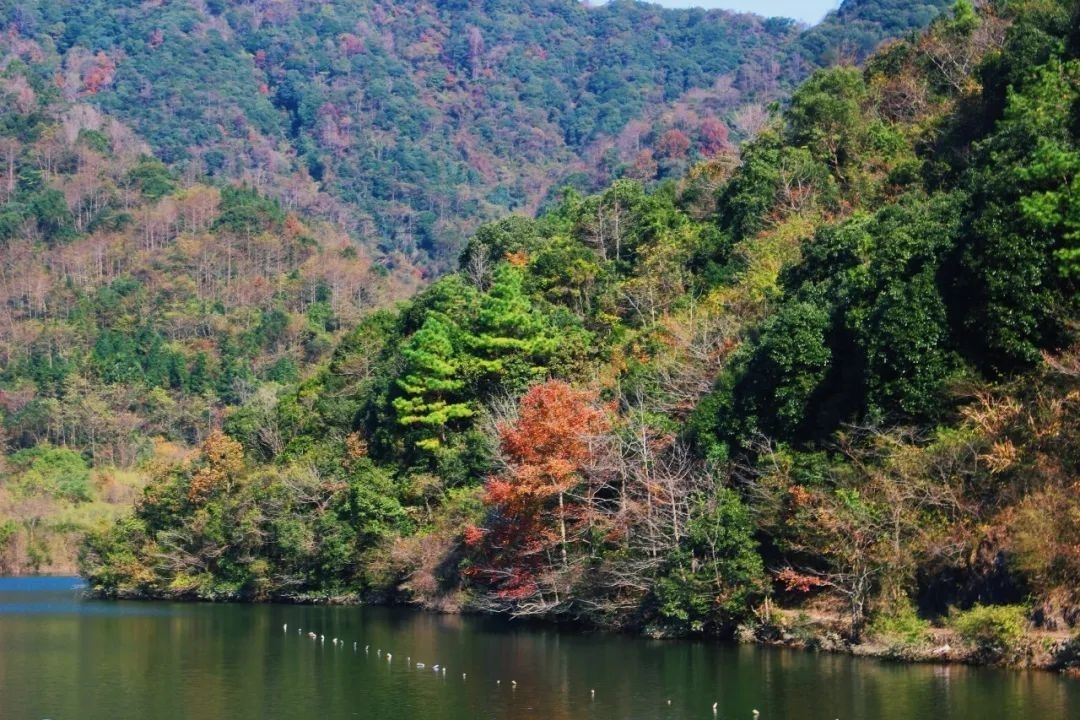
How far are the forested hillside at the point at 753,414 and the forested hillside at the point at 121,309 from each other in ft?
84.7

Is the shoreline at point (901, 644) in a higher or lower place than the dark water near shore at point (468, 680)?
higher

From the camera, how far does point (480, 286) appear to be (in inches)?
3098

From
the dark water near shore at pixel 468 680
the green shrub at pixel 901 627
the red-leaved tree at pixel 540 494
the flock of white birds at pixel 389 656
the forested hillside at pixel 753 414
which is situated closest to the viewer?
the dark water near shore at pixel 468 680

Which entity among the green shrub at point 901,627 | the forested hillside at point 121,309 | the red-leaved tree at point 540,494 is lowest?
the green shrub at point 901,627

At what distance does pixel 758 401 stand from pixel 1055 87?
1556 centimetres

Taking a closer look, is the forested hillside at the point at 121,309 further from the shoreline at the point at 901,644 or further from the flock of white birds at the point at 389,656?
the shoreline at the point at 901,644

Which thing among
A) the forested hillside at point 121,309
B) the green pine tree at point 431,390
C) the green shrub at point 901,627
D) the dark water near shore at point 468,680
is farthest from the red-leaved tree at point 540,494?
the forested hillside at point 121,309

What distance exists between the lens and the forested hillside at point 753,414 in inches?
1359

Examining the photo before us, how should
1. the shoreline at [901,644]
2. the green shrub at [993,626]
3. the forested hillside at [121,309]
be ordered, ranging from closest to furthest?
the shoreline at [901,644] → the green shrub at [993,626] → the forested hillside at [121,309]

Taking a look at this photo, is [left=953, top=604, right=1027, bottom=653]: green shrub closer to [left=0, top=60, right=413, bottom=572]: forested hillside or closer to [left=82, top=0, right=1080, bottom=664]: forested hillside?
[left=82, top=0, right=1080, bottom=664]: forested hillside

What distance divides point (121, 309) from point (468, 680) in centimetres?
9692

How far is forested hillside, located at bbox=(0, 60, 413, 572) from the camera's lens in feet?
332

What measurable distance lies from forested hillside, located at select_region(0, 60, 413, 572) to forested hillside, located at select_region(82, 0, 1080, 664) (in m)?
25.8

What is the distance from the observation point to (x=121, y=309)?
124062mm
